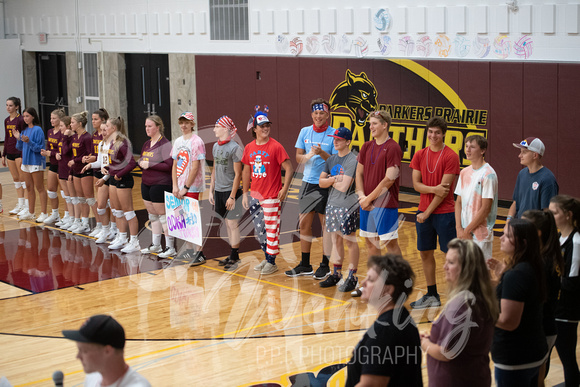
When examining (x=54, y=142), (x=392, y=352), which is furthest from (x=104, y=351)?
(x=54, y=142)

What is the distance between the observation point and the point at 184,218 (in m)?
10.0

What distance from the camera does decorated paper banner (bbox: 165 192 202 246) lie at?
32.4 feet

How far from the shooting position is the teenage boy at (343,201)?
862cm

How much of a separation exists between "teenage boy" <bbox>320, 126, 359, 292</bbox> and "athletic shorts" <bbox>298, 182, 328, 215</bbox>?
27 cm

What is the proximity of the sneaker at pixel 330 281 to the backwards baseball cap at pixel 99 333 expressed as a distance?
560cm

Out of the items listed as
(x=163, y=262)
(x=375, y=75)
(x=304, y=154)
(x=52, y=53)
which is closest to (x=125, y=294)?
(x=163, y=262)

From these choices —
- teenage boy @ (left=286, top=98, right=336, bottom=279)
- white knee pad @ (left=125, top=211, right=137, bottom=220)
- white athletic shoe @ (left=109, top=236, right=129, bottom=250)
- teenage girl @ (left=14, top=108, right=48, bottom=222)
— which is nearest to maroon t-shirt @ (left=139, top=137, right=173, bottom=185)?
white knee pad @ (left=125, top=211, right=137, bottom=220)

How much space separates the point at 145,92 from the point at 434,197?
14.8m

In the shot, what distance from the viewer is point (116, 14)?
848 inches

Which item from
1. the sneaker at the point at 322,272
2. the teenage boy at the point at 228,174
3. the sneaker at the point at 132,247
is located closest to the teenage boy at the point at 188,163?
the teenage boy at the point at 228,174

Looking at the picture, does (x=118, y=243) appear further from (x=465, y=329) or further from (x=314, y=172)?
(x=465, y=329)

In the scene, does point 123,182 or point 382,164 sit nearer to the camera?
point 382,164

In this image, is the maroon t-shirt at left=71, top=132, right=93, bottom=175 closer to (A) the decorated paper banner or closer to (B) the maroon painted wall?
(A) the decorated paper banner

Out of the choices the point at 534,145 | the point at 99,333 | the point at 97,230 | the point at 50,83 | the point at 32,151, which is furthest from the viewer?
the point at 50,83
